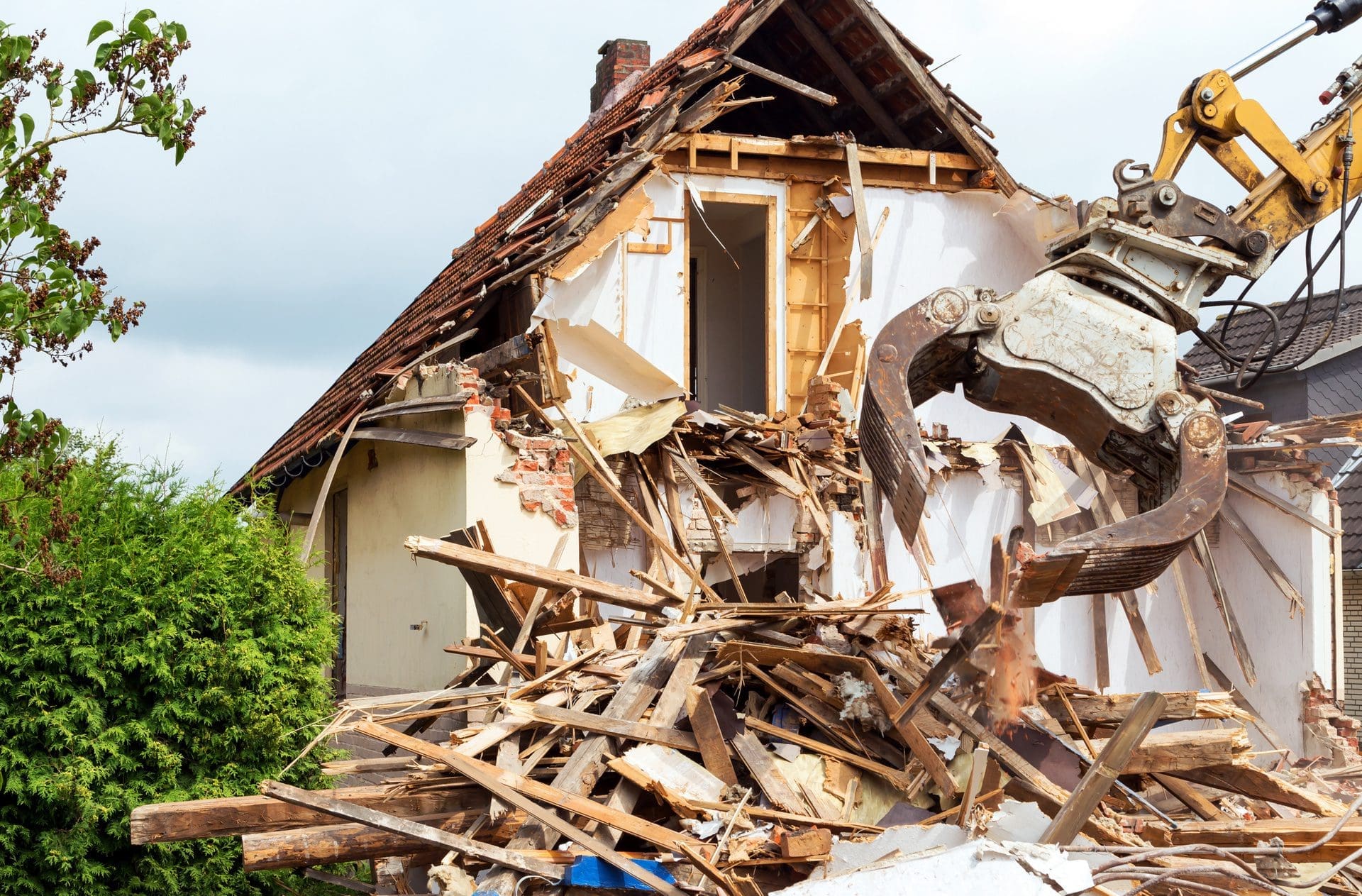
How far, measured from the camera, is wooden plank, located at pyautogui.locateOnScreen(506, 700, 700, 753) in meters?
6.21

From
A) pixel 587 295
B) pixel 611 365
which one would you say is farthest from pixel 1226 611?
pixel 587 295

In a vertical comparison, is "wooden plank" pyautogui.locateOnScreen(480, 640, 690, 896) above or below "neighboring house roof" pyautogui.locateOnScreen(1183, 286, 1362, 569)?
below

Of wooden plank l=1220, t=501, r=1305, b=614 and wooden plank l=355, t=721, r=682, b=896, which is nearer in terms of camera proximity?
wooden plank l=355, t=721, r=682, b=896

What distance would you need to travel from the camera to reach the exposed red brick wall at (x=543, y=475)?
9781 millimetres

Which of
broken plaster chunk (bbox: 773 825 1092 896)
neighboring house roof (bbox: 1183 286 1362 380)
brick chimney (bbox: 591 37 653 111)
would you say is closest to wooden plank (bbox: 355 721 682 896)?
broken plaster chunk (bbox: 773 825 1092 896)

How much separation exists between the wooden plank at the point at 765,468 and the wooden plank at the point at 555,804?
5.38 meters

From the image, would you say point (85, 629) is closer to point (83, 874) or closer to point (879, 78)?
point (83, 874)

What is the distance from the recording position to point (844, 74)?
12.6 metres

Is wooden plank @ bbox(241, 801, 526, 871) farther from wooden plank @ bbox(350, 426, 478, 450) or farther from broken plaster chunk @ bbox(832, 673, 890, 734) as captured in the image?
wooden plank @ bbox(350, 426, 478, 450)

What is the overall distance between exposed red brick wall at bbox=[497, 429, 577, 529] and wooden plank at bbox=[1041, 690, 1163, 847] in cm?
500

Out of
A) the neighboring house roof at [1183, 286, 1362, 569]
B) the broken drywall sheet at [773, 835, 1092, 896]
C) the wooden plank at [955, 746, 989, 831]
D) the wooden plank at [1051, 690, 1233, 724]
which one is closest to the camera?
the broken drywall sheet at [773, 835, 1092, 896]

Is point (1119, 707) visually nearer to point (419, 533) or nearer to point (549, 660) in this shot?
point (549, 660)

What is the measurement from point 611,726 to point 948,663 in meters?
1.61

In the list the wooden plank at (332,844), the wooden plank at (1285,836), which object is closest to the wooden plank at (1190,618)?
the wooden plank at (1285,836)
